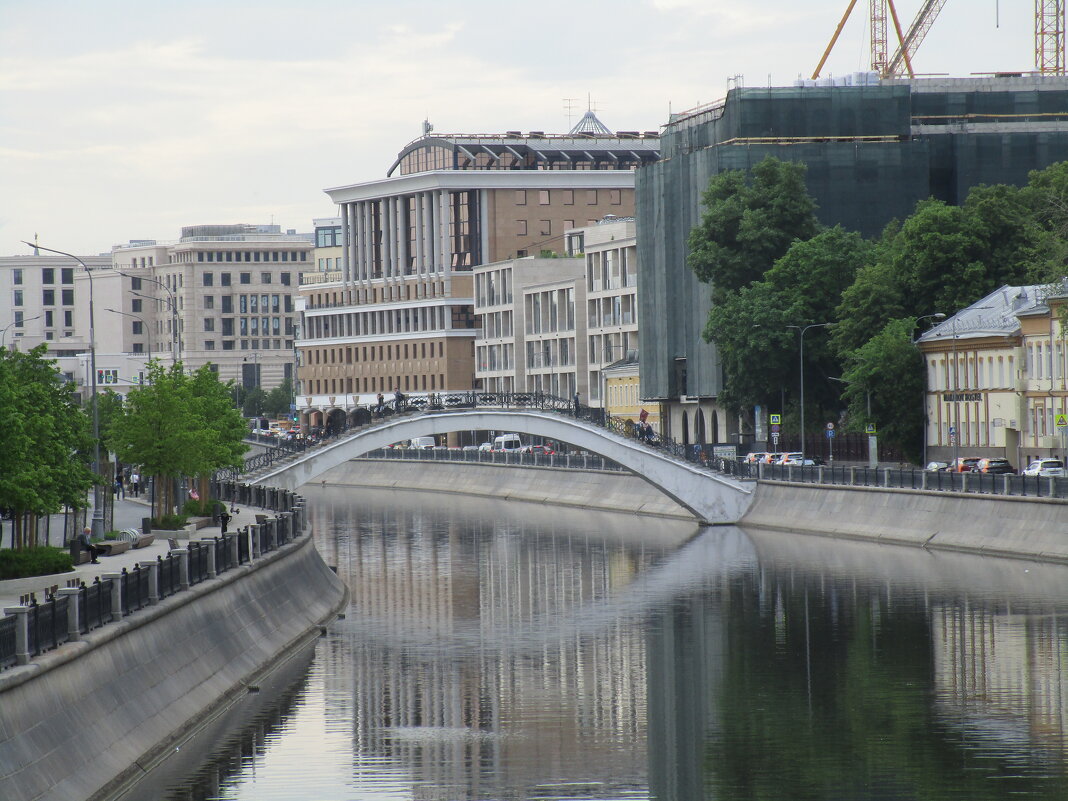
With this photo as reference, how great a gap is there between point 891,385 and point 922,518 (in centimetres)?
2204

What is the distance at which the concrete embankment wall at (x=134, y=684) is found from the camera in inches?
1038

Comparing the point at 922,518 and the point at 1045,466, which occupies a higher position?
the point at 1045,466

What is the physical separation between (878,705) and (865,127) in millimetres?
89334

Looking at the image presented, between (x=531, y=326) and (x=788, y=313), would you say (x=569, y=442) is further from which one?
(x=531, y=326)

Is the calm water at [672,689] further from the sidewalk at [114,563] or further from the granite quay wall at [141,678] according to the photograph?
the sidewalk at [114,563]

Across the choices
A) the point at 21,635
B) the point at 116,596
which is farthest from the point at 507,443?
the point at 21,635

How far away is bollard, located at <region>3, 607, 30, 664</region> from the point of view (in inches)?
1071

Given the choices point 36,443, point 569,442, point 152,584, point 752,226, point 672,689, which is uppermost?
point 752,226

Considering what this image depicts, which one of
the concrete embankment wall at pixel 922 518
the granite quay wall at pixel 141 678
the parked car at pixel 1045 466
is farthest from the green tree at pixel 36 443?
the parked car at pixel 1045 466

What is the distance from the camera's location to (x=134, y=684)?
33.2 metres

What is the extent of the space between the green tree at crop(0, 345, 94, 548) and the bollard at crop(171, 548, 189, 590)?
396cm

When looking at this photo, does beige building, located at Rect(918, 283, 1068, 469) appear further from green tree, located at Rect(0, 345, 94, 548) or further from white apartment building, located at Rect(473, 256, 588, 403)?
white apartment building, located at Rect(473, 256, 588, 403)

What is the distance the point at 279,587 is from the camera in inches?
2073

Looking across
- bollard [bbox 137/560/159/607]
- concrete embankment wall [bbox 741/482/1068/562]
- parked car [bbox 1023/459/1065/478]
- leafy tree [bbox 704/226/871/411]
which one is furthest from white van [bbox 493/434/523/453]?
bollard [bbox 137/560/159/607]
